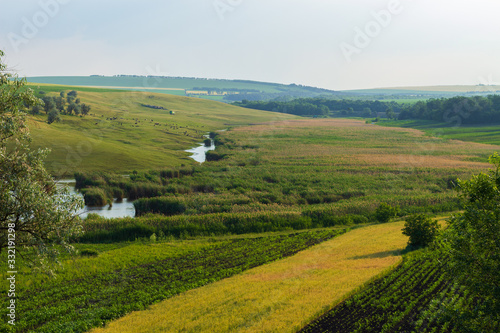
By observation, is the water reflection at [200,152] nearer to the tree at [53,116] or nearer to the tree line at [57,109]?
the tree at [53,116]

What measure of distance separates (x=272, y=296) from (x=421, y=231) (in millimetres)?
18584

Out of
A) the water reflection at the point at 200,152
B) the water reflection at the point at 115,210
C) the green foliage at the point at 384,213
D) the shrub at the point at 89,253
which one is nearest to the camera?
the shrub at the point at 89,253

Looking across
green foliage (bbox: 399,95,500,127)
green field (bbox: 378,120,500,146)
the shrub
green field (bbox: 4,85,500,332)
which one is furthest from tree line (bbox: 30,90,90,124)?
green foliage (bbox: 399,95,500,127)

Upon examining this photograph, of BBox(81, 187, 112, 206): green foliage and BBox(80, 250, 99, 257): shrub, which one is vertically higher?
BBox(80, 250, 99, 257): shrub

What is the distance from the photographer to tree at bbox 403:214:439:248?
37469 millimetres

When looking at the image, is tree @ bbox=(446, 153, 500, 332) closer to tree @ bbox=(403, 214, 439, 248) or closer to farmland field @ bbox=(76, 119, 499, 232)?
tree @ bbox=(403, 214, 439, 248)

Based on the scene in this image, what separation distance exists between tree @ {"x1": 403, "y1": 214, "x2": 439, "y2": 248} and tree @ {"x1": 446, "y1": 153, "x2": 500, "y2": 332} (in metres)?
21.5

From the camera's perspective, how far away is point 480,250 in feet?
53.4

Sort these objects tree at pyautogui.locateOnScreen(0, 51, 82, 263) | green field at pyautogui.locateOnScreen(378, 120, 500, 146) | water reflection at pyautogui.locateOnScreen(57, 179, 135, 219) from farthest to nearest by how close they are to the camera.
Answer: green field at pyautogui.locateOnScreen(378, 120, 500, 146), water reflection at pyautogui.locateOnScreen(57, 179, 135, 219), tree at pyautogui.locateOnScreen(0, 51, 82, 263)

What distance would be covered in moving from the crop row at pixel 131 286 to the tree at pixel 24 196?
17.8 feet

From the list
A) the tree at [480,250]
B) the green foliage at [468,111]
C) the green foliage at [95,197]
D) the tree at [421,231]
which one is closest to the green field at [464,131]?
the green foliage at [468,111]

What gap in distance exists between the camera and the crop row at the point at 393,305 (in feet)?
71.4

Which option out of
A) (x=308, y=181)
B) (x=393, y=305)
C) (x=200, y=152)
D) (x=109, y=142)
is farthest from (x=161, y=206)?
(x=200, y=152)

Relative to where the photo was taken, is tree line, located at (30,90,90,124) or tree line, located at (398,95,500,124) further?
tree line, located at (398,95,500,124)
